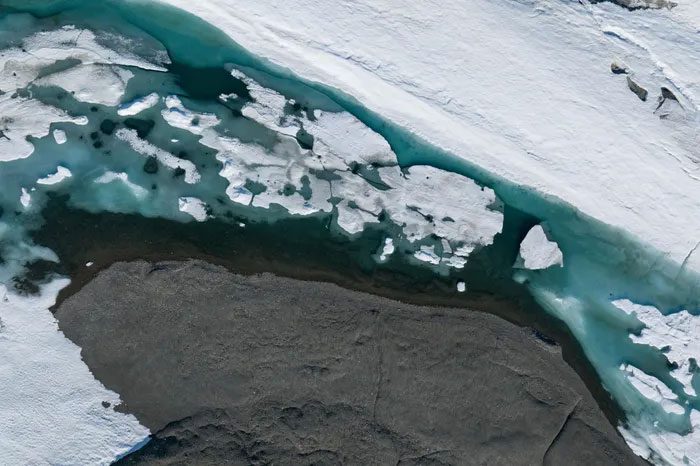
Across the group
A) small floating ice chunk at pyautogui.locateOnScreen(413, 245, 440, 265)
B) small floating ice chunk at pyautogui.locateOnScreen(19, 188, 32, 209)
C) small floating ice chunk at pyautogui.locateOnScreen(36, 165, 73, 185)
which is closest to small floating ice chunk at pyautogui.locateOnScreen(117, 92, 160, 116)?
small floating ice chunk at pyautogui.locateOnScreen(36, 165, 73, 185)

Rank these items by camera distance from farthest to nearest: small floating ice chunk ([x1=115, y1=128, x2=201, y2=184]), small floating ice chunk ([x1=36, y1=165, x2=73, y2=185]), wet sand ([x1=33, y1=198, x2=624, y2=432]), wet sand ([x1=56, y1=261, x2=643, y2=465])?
small floating ice chunk ([x1=115, y1=128, x2=201, y2=184]), small floating ice chunk ([x1=36, y1=165, x2=73, y2=185]), wet sand ([x1=33, y1=198, x2=624, y2=432]), wet sand ([x1=56, y1=261, x2=643, y2=465])

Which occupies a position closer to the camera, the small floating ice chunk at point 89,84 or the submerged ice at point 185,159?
the submerged ice at point 185,159

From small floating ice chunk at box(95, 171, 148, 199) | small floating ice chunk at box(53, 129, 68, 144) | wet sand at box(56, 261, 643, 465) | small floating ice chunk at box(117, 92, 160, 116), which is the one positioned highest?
small floating ice chunk at box(117, 92, 160, 116)

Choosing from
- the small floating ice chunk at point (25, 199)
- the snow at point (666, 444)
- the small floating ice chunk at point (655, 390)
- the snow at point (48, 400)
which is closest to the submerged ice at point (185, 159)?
the small floating ice chunk at point (25, 199)

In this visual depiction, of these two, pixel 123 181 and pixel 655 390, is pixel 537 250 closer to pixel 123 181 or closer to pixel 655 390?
pixel 655 390

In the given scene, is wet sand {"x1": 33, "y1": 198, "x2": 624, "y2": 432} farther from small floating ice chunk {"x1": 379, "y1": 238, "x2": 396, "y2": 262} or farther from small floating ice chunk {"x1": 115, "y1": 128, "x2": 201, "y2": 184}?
small floating ice chunk {"x1": 115, "y1": 128, "x2": 201, "y2": 184}

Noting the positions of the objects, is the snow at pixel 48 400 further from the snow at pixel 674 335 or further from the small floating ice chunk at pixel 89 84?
the snow at pixel 674 335

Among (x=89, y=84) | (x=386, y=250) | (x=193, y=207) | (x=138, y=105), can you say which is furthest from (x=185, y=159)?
(x=386, y=250)
